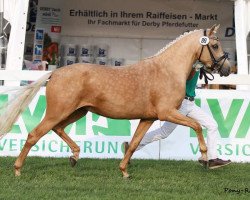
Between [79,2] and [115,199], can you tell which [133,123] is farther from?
[79,2]

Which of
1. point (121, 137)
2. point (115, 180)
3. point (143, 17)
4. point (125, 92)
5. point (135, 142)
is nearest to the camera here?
point (115, 180)

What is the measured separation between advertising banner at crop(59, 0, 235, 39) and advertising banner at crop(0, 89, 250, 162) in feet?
22.0

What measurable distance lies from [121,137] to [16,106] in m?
2.74

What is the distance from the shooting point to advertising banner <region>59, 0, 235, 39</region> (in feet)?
57.2

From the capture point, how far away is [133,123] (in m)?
11.1

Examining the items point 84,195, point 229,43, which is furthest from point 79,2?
point 84,195

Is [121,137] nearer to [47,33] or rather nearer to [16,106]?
[16,106]

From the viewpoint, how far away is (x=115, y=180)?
332 inches

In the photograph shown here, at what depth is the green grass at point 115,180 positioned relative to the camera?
291 inches

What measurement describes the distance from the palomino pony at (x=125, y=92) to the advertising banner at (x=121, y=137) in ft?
7.30

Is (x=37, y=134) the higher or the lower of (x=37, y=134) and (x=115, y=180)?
the higher

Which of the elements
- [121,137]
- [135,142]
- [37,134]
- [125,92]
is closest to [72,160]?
[37,134]

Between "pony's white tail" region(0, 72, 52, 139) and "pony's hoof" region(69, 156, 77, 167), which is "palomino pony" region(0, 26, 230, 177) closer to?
"pony's white tail" region(0, 72, 52, 139)

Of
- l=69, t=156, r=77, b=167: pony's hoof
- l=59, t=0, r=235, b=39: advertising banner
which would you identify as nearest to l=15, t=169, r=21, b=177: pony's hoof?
l=69, t=156, r=77, b=167: pony's hoof
